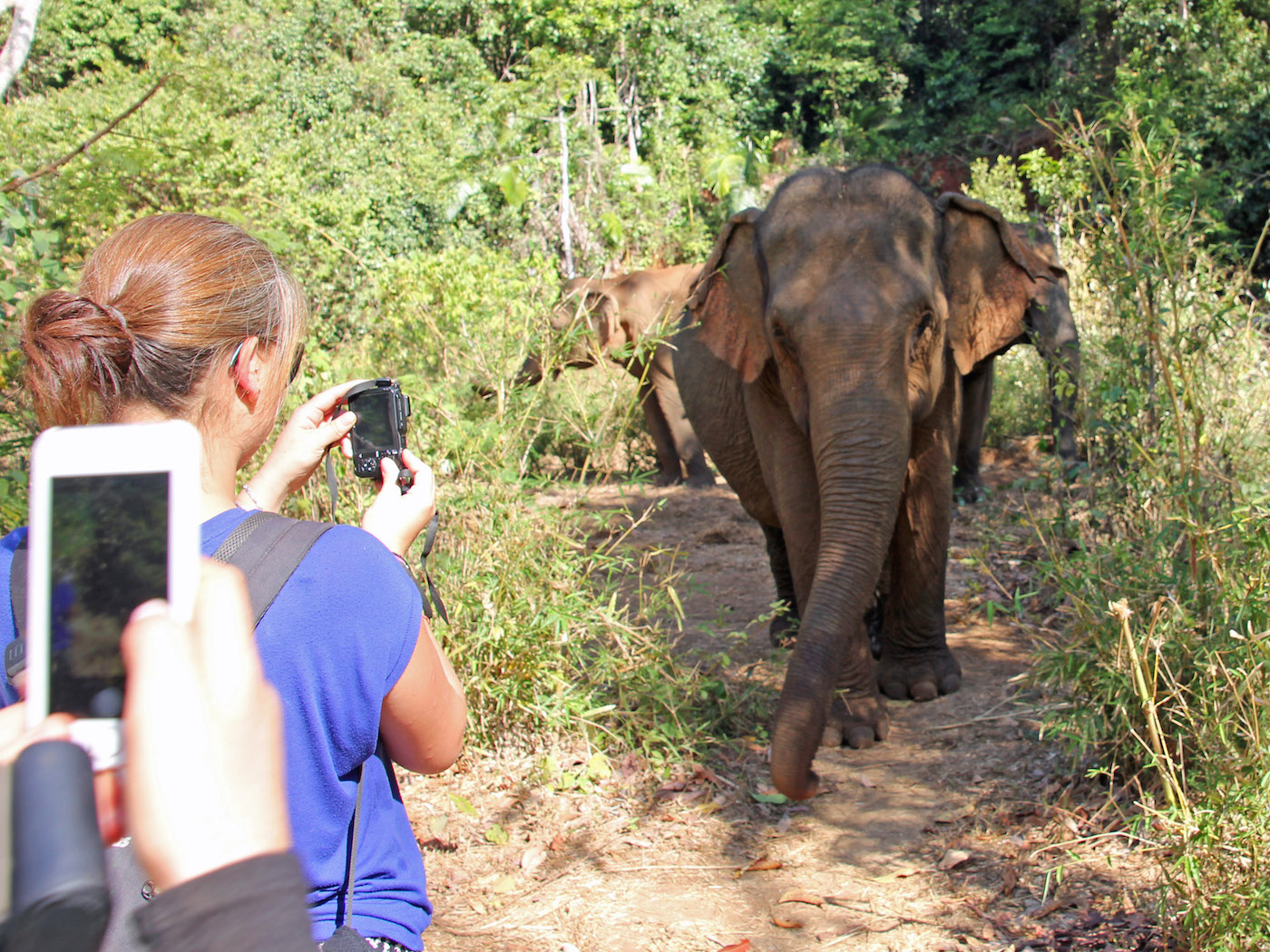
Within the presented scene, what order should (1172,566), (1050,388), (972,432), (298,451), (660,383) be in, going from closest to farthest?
(298,451) → (1172,566) → (1050,388) → (972,432) → (660,383)

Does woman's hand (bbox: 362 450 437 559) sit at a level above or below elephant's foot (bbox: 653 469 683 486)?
above

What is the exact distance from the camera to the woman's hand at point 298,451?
7.01 feet

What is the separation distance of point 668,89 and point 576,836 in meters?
21.2

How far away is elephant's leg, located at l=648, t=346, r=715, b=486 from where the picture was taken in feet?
37.8

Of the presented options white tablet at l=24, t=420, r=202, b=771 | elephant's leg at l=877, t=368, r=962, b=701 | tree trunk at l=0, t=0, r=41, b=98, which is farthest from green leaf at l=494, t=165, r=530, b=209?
white tablet at l=24, t=420, r=202, b=771

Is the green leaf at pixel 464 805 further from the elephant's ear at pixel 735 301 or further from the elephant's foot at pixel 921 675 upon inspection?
the elephant's ear at pixel 735 301

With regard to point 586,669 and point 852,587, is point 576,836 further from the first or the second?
point 852,587

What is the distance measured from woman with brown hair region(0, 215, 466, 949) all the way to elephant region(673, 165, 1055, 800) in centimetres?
252

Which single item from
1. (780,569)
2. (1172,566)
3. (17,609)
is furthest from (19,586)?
(780,569)

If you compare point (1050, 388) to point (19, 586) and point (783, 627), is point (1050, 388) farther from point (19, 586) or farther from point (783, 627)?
point (19, 586)

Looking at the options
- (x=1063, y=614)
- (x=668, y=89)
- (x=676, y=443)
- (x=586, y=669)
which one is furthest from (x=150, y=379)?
(x=668, y=89)

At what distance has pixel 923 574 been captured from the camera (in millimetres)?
5484

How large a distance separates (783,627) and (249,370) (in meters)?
5.15

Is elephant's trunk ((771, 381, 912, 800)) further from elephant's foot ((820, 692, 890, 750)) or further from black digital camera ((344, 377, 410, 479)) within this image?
black digital camera ((344, 377, 410, 479))
